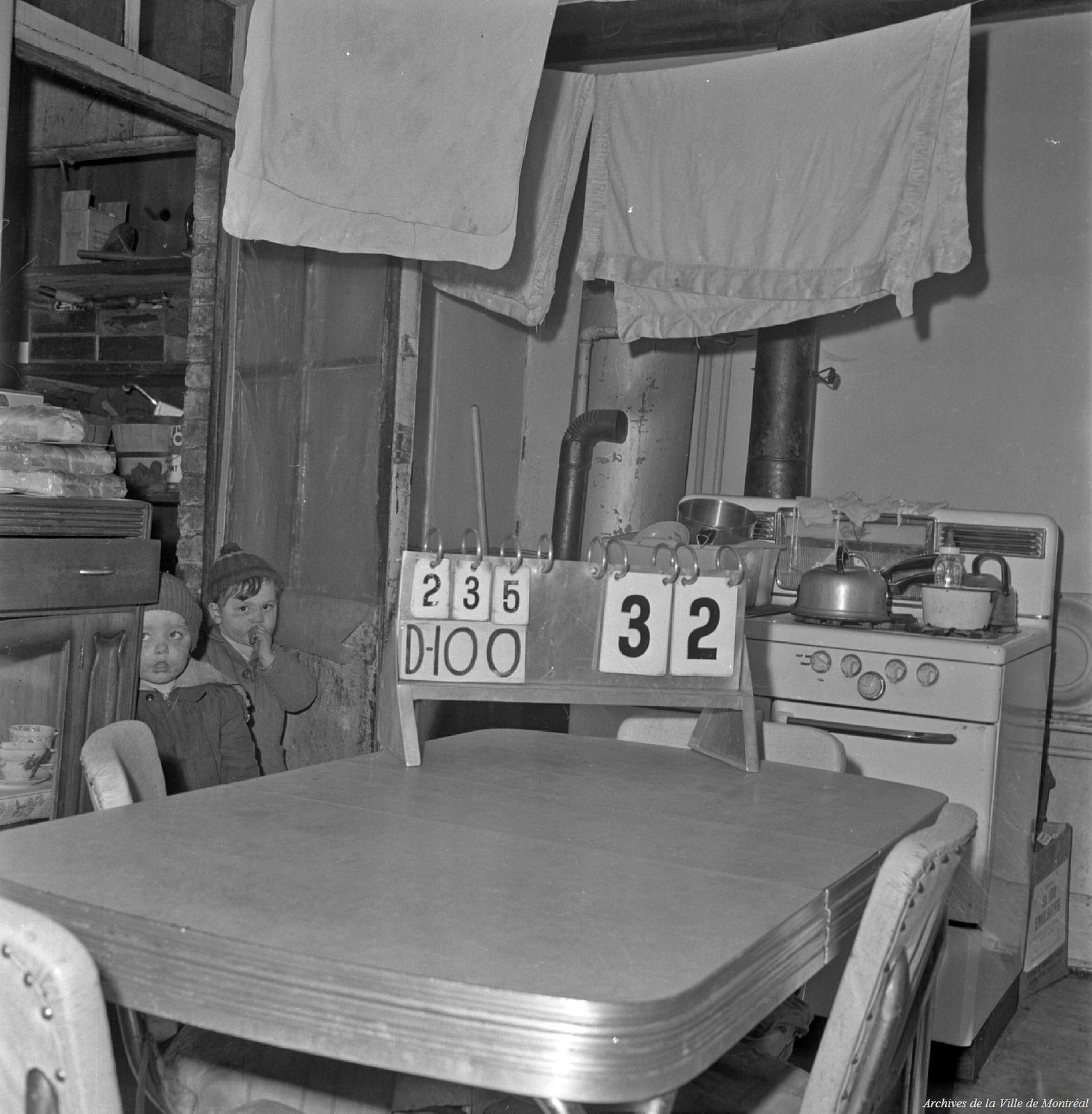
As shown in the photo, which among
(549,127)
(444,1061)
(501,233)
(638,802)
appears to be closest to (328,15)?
(501,233)

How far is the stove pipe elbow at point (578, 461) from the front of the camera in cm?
447

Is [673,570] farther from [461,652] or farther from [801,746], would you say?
[801,746]

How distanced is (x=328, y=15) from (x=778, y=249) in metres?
1.43

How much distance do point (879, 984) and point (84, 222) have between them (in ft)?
15.5

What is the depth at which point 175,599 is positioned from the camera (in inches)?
135

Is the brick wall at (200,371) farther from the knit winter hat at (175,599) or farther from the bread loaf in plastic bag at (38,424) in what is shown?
the bread loaf in plastic bag at (38,424)

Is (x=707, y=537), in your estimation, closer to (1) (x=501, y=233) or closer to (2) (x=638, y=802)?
(1) (x=501, y=233)

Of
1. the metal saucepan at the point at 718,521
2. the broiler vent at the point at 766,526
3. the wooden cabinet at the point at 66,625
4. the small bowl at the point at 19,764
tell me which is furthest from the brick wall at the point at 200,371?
the broiler vent at the point at 766,526

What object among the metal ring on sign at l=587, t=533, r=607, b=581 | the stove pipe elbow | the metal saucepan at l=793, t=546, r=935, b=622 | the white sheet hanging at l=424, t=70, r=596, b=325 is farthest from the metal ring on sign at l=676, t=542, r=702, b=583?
the stove pipe elbow

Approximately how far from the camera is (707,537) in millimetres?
3949

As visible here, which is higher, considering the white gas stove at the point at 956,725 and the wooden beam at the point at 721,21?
the wooden beam at the point at 721,21

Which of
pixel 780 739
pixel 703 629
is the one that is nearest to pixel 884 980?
pixel 703 629

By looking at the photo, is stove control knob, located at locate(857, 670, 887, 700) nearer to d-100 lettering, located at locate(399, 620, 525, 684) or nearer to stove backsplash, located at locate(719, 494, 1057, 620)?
stove backsplash, located at locate(719, 494, 1057, 620)

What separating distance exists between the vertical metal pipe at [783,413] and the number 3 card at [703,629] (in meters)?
2.28
